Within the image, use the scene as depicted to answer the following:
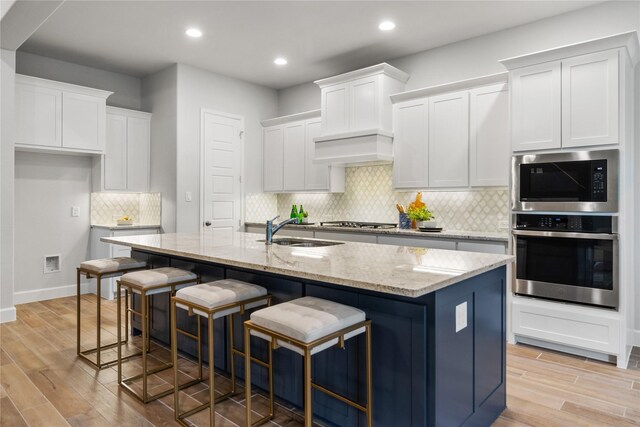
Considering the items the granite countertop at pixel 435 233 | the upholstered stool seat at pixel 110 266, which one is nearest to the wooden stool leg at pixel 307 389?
the upholstered stool seat at pixel 110 266

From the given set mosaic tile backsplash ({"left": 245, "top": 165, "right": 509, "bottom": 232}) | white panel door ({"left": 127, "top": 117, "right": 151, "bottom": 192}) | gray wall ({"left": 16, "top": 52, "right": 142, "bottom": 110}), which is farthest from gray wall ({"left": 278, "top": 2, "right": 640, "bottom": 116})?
gray wall ({"left": 16, "top": 52, "right": 142, "bottom": 110})

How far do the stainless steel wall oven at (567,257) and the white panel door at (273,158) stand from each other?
3.46 meters

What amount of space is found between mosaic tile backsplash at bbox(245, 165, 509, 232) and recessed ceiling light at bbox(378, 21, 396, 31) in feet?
5.29

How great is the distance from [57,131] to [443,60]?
4487 mm

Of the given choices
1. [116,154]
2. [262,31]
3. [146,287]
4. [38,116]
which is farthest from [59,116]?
[146,287]

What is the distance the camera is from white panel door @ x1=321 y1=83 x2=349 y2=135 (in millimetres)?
4867

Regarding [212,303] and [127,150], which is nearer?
[212,303]

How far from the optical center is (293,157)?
5816 millimetres

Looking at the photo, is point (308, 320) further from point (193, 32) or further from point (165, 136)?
point (165, 136)

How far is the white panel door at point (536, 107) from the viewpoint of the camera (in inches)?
129

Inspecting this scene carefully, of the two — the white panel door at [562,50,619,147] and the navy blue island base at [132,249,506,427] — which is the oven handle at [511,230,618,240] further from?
the navy blue island base at [132,249,506,427]

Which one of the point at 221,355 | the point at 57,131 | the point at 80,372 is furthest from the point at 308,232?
the point at 57,131

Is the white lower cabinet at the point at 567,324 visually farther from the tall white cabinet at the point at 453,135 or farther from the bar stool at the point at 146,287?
→ the bar stool at the point at 146,287

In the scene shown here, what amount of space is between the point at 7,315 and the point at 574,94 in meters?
5.49
